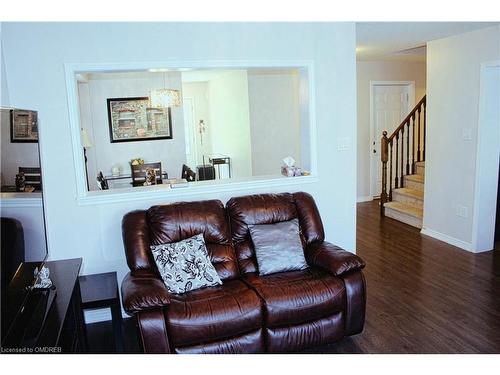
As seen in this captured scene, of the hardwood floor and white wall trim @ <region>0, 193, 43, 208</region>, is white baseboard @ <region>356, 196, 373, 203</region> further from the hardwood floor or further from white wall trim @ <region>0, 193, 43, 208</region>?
white wall trim @ <region>0, 193, 43, 208</region>

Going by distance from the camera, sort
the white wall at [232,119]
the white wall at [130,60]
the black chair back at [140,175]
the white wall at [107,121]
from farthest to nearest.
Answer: the white wall at [232,119]
the white wall at [107,121]
the black chair back at [140,175]
the white wall at [130,60]

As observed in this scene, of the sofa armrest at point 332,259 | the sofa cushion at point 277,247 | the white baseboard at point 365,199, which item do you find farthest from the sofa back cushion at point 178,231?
the white baseboard at point 365,199

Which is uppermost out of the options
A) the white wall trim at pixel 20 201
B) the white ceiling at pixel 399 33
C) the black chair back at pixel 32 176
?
the white ceiling at pixel 399 33

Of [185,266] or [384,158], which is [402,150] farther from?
[185,266]

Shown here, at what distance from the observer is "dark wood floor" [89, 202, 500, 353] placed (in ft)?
9.71

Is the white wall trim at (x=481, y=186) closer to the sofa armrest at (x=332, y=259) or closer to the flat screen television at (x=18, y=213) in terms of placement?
the sofa armrest at (x=332, y=259)

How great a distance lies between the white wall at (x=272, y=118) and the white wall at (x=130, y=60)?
2698 mm

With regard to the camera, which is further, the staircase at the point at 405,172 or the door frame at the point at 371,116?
the door frame at the point at 371,116

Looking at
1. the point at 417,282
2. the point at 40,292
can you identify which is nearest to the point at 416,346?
the point at 417,282

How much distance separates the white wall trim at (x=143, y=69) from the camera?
3.26 meters

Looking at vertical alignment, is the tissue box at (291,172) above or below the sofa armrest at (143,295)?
above

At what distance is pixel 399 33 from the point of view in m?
4.55
